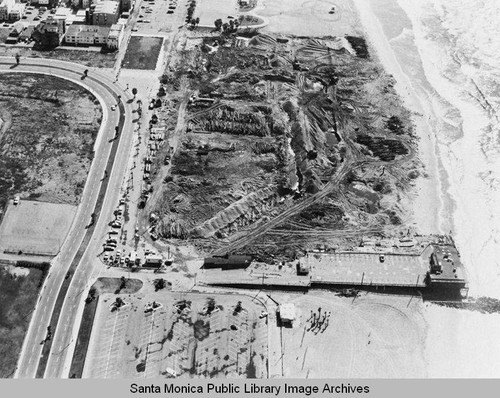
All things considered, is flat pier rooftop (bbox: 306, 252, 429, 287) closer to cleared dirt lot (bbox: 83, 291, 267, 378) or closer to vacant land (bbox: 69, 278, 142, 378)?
cleared dirt lot (bbox: 83, 291, 267, 378)

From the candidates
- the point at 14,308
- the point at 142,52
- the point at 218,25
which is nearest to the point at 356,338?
the point at 14,308

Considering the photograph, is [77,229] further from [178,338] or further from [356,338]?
[356,338]

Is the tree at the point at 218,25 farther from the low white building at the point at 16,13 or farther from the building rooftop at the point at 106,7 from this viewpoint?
the low white building at the point at 16,13

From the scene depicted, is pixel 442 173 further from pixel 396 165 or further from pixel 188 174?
pixel 188 174

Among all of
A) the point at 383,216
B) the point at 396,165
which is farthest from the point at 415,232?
the point at 396,165

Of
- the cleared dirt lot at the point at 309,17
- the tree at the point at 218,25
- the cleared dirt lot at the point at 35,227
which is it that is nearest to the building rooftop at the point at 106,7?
the tree at the point at 218,25

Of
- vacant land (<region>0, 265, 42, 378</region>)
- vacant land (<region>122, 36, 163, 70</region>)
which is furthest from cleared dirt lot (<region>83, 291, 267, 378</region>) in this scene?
vacant land (<region>122, 36, 163, 70</region>)
